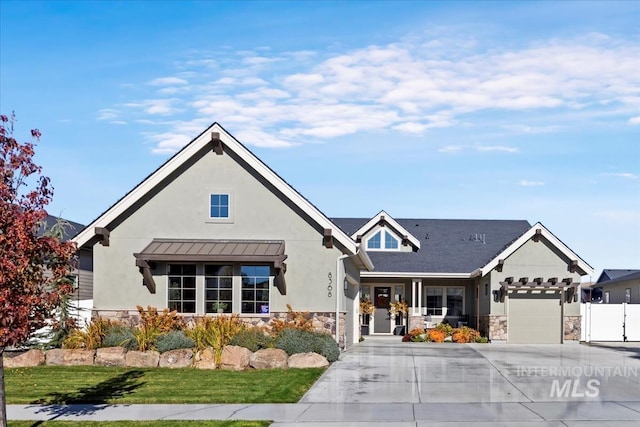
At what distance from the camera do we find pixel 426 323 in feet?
115

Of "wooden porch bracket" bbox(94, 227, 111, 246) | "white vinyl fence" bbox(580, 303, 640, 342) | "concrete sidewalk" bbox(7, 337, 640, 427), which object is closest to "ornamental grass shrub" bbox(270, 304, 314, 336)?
"concrete sidewalk" bbox(7, 337, 640, 427)

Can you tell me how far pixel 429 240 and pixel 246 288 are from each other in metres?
16.5

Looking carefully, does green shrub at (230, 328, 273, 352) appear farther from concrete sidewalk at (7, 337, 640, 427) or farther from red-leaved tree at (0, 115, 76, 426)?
red-leaved tree at (0, 115, 76, 426)

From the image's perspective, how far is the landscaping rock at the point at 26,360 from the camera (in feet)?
68.6

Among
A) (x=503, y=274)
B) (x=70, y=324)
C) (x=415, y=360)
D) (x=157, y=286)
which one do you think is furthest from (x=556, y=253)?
(x=70, y=324)

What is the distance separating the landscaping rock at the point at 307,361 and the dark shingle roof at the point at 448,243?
15147 millimetres

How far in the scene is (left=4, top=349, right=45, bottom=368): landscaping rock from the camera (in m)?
20.9

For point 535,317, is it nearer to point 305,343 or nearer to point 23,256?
point 305,343

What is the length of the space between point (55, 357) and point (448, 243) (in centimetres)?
2224

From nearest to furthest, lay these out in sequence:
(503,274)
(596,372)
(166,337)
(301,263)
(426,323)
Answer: (596,372)
(166,337)
(301,263)
(503,274)
(426,323)

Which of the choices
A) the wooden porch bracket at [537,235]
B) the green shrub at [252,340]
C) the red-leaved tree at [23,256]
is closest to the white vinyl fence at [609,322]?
the wooden porch bracket at [537,235]

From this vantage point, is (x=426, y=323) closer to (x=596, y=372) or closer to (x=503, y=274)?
(x=503, y=274)

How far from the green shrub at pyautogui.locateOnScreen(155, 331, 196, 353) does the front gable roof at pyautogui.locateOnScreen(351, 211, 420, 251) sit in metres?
16.2
